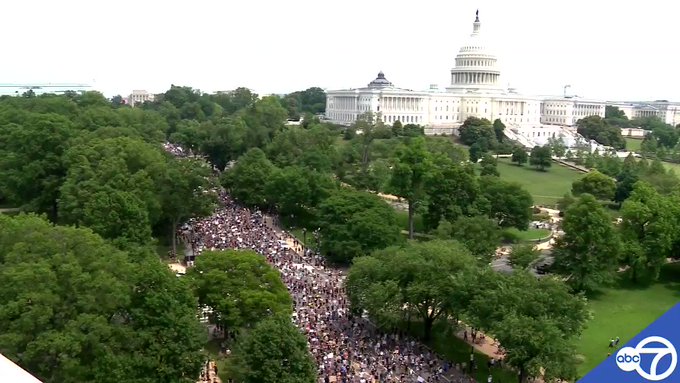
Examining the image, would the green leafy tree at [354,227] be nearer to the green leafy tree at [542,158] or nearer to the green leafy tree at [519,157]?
the green leafy tree at [542,158]

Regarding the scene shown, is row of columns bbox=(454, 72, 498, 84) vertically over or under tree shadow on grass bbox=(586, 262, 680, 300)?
over

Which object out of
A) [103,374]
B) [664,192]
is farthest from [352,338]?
[664,192]

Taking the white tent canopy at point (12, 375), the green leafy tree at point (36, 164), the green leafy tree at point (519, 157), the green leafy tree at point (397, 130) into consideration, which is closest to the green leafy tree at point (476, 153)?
the green leafy tree at point (519, 157)

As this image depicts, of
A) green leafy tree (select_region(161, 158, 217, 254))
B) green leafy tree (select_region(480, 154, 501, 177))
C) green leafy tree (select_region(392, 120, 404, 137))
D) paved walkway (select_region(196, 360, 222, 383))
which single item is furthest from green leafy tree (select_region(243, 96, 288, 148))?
paved walkway (select_region(196, 360, 222, 383))

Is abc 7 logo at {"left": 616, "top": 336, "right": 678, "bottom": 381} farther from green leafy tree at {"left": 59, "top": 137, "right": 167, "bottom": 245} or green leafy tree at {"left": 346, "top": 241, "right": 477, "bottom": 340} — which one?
green leafy tree at {"left": 59, "top": 137, "right": 167, "bottom": 245}

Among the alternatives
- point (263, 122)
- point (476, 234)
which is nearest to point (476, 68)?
point (263, 122)

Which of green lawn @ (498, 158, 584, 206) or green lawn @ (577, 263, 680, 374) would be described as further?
green lawn @ (498, 158, 584, 206)
